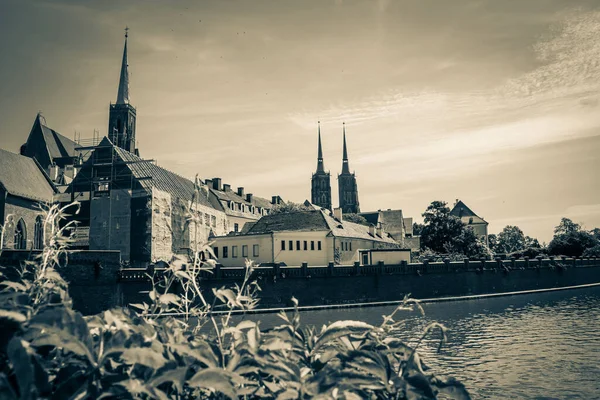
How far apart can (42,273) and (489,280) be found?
170ft

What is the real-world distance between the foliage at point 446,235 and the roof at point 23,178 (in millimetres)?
55122

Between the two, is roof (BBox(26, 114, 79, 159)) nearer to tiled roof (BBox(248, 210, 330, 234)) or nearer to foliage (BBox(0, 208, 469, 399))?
tiled roof (BBox(248, 210, 330, 234))

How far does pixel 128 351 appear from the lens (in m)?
1.79

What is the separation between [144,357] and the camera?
1.81m

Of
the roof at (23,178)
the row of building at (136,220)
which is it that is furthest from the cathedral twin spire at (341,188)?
the roof at (23,178)

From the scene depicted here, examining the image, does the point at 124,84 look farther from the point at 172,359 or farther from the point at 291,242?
the point at 172,359

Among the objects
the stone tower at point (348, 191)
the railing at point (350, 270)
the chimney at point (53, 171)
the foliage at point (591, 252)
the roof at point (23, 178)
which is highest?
the stone tower at point (348, 191)

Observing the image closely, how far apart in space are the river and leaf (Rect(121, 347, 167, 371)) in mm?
3649

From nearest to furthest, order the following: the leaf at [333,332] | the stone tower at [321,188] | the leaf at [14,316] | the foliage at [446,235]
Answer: the leaf at [14,316] → the leaf at [333,332] → the foliage at [446,235] → the stone tower at [321,188]

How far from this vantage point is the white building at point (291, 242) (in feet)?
163

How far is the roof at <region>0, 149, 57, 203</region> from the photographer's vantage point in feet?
147

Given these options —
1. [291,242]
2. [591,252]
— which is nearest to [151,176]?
[291,242]

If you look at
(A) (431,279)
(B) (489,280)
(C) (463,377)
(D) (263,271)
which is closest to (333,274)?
(D) (263,271)

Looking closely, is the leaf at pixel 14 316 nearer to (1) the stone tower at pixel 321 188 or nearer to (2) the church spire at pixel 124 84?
(2) the church spire at pixel 124 84
